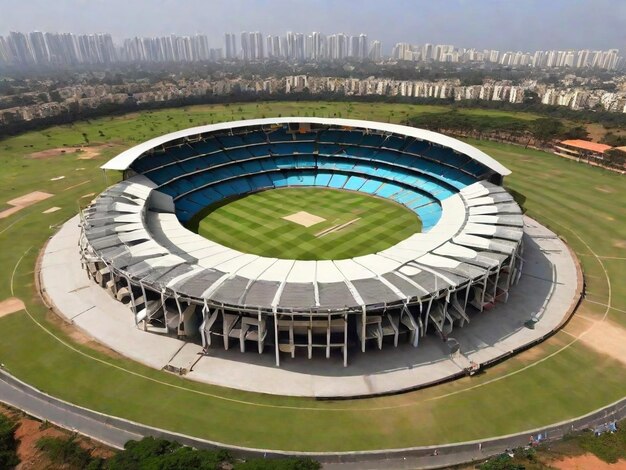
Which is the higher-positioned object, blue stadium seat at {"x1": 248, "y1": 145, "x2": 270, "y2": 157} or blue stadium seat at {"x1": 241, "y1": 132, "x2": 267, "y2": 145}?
blue stadium seat at {"x1": 241, "y1": 132, "x2": 267, "y2": 145}

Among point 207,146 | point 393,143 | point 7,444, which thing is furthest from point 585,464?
point 207,146

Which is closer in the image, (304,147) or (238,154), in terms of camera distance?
(238,154)

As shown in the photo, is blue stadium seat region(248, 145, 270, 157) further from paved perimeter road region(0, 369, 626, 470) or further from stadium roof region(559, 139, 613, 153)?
stadium roof region(559, 139, 613, 153)

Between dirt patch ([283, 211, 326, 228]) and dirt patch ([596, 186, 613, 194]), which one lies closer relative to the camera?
dirt patch ([283, 211, 326, 228])

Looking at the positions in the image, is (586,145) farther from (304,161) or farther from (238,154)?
(238,154)

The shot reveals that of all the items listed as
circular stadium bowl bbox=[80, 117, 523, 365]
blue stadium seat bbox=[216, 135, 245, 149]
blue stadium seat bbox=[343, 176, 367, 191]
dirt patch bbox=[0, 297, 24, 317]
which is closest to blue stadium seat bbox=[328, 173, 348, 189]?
blue stadium seat bbox=[343, 176, 367, 191]

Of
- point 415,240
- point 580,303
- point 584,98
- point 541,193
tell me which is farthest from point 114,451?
point 584,98

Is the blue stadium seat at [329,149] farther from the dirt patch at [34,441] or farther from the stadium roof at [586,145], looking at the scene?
the dirt patch at [34,441]
